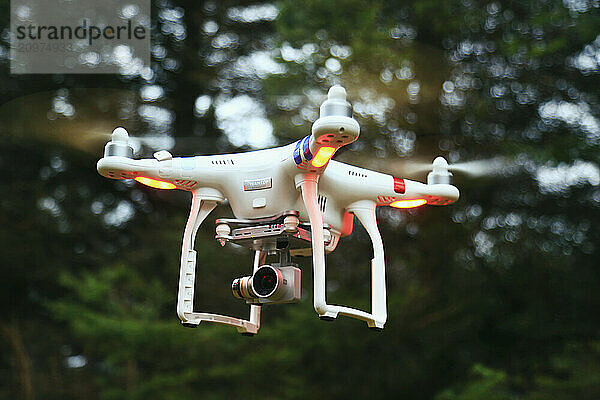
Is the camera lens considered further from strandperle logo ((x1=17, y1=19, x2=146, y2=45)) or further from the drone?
strandperle logo ((x1=17, y1=19, x2=146, y2=45))

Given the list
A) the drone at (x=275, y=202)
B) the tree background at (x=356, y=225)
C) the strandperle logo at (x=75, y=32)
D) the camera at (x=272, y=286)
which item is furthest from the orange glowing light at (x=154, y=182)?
the strandperle logo at (x=75, y=32)

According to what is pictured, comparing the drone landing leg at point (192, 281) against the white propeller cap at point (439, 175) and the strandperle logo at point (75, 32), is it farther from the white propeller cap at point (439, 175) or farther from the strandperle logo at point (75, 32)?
the strandperle logo at point (75, 32)

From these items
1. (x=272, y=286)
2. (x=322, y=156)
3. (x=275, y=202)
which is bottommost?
(x=272, y=286)

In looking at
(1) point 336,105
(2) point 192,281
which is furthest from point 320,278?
(1) point 336,105

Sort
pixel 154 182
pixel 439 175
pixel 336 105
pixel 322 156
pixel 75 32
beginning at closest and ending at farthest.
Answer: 1. pixel 336 105
2. pixel 322 156
3. pixel 154 182
4. pixel 439 175
5. pixel 75 32

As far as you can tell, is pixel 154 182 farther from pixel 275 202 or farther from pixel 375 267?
pixel 375 267

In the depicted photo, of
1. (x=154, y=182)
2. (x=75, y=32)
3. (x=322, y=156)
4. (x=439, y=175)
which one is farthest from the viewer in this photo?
(x=75, y=32)

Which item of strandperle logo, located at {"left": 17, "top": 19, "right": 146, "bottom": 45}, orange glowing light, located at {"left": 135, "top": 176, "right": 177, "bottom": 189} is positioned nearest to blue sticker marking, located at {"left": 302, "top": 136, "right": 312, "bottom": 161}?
orange glowing light, located at {"left": 135, "top": 176, "right": 177, "bottom": 189}
